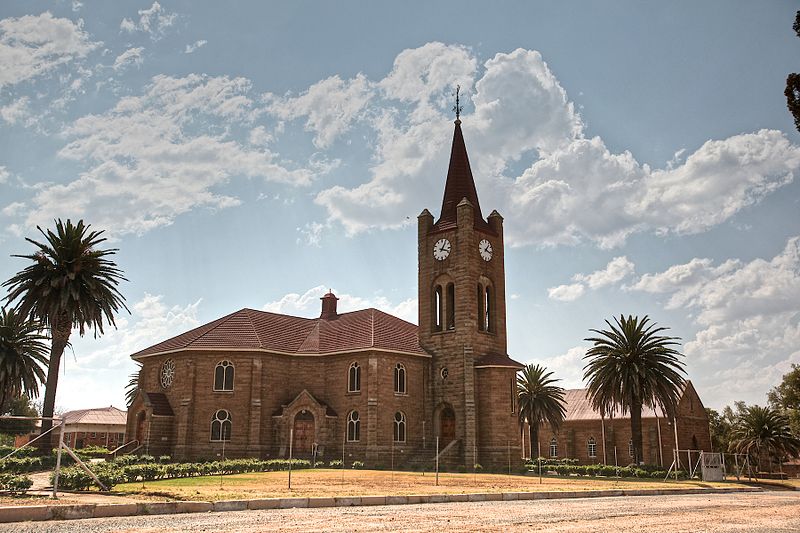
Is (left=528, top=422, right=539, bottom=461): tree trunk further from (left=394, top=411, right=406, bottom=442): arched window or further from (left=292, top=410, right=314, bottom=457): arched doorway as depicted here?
(left=292, top=410, right=314, bottom=457): arched doorway

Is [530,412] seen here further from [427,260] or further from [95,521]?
[95,521]

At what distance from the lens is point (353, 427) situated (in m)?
47.1

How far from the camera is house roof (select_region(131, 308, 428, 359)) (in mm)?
48141

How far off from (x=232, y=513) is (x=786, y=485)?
43.9 metres

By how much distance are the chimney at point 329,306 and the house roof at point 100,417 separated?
31616 mm

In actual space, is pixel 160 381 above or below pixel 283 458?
above

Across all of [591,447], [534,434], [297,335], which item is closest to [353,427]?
[297,335]

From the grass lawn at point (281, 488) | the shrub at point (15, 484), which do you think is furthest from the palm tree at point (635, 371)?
the shrub at point (15, 484)

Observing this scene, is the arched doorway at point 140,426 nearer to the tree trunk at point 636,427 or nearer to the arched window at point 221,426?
the arched window at point 221,426

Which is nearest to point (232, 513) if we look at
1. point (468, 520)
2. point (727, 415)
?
point (468, 520)

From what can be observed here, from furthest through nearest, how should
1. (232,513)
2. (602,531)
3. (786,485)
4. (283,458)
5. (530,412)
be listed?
1. (530,412)
2. (786,485)
3. (283,458)
4. (232,513)
5. (602,531)

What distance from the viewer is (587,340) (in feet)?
160

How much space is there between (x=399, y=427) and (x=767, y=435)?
31.0 metres

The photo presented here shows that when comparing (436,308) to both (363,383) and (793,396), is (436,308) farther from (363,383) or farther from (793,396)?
(793,396)
